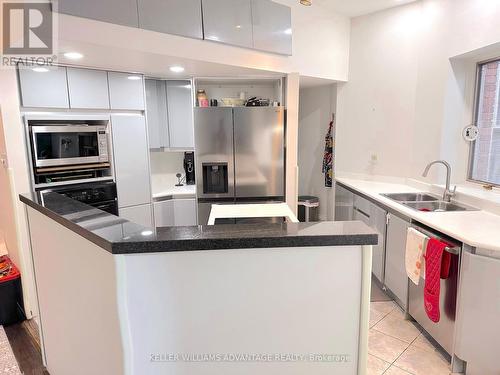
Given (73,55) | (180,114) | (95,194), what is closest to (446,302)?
(95,194)

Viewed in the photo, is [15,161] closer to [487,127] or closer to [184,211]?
[184,211]

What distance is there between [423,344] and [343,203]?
1.86 meters

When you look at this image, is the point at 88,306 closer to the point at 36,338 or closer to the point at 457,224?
the point at 36,338

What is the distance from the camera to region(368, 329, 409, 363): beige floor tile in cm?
218

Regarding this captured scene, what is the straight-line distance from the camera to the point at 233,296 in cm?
110

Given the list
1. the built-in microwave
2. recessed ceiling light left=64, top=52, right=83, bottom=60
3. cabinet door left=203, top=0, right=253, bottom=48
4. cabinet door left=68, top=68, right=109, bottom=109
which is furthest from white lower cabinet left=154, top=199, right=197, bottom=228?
cabinet door left=203, top=0, right=253, bottom=48

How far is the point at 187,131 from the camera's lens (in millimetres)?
3721

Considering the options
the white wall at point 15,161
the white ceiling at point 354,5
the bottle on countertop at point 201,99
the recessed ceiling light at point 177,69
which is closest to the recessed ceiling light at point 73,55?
the white wall at point 15,161

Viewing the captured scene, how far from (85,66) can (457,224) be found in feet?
10.5

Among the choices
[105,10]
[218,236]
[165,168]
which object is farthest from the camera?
[165,168]

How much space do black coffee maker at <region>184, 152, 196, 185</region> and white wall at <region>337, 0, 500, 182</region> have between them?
75.3 inches

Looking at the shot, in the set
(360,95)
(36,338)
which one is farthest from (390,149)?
(36,338)

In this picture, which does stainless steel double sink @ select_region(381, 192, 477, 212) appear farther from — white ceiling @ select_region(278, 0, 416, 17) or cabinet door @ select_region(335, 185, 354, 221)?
white ceiling @ select_region(278, 0, 416, 17)

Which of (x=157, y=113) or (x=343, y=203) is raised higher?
(x=157, y=113)
